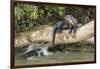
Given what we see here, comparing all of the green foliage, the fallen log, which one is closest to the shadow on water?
the fallen log

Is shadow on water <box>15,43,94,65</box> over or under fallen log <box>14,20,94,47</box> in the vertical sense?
under

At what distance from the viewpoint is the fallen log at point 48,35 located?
2.13 metres

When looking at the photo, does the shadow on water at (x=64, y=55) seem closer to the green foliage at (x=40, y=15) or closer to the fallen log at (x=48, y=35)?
the fallen log at (x=48, y=35)

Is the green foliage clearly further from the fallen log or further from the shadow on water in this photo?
the shadow on water

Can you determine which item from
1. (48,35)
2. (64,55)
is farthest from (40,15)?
(64,55)

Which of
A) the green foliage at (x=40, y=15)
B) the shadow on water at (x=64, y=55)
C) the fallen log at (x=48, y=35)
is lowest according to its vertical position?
the shadow on water at (x=64, y=55)

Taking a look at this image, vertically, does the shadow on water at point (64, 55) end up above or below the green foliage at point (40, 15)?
below

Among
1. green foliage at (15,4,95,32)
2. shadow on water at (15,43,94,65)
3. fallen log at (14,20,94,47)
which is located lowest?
shadow on water at (15,43,94,65)

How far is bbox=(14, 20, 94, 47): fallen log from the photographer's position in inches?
84.0

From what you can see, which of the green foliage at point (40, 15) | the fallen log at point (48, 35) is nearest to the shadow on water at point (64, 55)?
the fallen log at point (48, 35)

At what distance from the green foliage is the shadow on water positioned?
27 centimetres

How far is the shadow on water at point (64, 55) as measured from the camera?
2133 millimetres

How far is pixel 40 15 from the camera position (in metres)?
2.20

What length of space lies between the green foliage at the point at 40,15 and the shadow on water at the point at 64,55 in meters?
0.27
